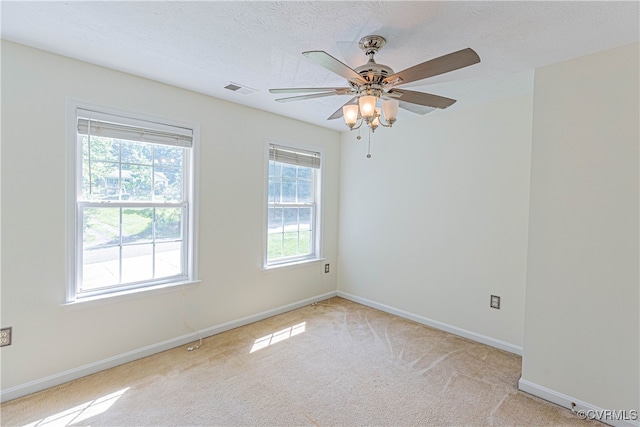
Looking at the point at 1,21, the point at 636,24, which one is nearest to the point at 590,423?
the point at 636,24

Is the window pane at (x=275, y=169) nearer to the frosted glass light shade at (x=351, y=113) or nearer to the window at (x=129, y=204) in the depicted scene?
the window at (x=129, y=204)

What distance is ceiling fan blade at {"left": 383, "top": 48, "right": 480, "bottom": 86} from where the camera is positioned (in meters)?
1.34

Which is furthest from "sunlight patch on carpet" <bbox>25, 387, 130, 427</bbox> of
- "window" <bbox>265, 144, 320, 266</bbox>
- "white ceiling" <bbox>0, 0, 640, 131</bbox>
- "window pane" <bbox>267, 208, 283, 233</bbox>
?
"white ceiling" <bbox>0, 0, 640, 131</bbox>

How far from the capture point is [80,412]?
1.93 m

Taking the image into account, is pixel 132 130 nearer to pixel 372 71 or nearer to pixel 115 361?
pixel 115 361

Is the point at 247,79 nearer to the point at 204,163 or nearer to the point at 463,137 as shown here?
the point at 204,163

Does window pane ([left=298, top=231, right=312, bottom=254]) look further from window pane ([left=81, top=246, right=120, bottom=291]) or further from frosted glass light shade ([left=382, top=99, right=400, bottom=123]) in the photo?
frosted glass light shade ([left=382, top=99, right=400, bottom=123])

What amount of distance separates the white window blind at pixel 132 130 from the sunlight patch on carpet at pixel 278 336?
194 centimetres

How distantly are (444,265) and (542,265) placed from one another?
115 centimetres

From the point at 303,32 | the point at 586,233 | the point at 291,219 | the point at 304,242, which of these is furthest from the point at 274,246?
the point at 586,233

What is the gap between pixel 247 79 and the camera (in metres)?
2.49

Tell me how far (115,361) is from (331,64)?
2698 mm

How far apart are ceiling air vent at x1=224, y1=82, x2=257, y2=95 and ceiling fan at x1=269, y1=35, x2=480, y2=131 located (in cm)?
107

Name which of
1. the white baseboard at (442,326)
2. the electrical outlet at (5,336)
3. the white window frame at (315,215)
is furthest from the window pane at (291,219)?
the electrical outlet at (5,336)
